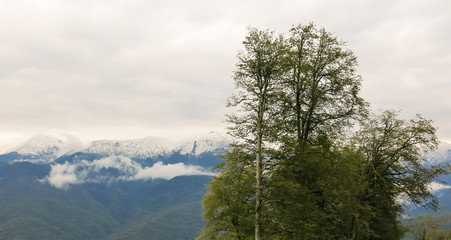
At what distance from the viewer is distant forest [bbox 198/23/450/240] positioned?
17781 millimetres

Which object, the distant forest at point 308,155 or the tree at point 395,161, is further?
the tree at point 395,161

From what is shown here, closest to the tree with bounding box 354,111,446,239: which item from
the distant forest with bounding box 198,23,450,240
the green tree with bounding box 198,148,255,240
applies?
the distant forest with bounding box 198,23,450,240

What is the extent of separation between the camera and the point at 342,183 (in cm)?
1958

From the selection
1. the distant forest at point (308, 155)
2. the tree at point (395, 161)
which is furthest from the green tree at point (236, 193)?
the tree at point (395, 161)

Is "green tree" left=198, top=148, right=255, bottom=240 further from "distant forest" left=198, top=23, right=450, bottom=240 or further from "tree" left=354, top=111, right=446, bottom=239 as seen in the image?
"tree" left=354, top=111, right=446, bottom=239

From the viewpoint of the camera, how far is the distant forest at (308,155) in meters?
17.8

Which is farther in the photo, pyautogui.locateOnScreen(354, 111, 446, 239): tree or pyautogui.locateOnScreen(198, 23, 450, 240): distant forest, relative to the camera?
pyautogui.locateOnScreen(354, 111, 446, 239): tree

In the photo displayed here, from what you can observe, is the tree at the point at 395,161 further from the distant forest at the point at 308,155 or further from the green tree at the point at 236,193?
the green tree at the point at 236,193

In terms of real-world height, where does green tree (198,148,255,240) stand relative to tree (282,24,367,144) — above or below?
below

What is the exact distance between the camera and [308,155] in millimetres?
21047

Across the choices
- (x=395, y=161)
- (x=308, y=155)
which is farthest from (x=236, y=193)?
(x=395, y=161)

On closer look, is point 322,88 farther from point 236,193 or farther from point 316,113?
point 236,193

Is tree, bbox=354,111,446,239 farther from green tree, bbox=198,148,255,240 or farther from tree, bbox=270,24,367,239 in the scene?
green tree, bbox=198,148,255,240

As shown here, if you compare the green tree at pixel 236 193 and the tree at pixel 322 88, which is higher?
the tree at pixel 322 88
